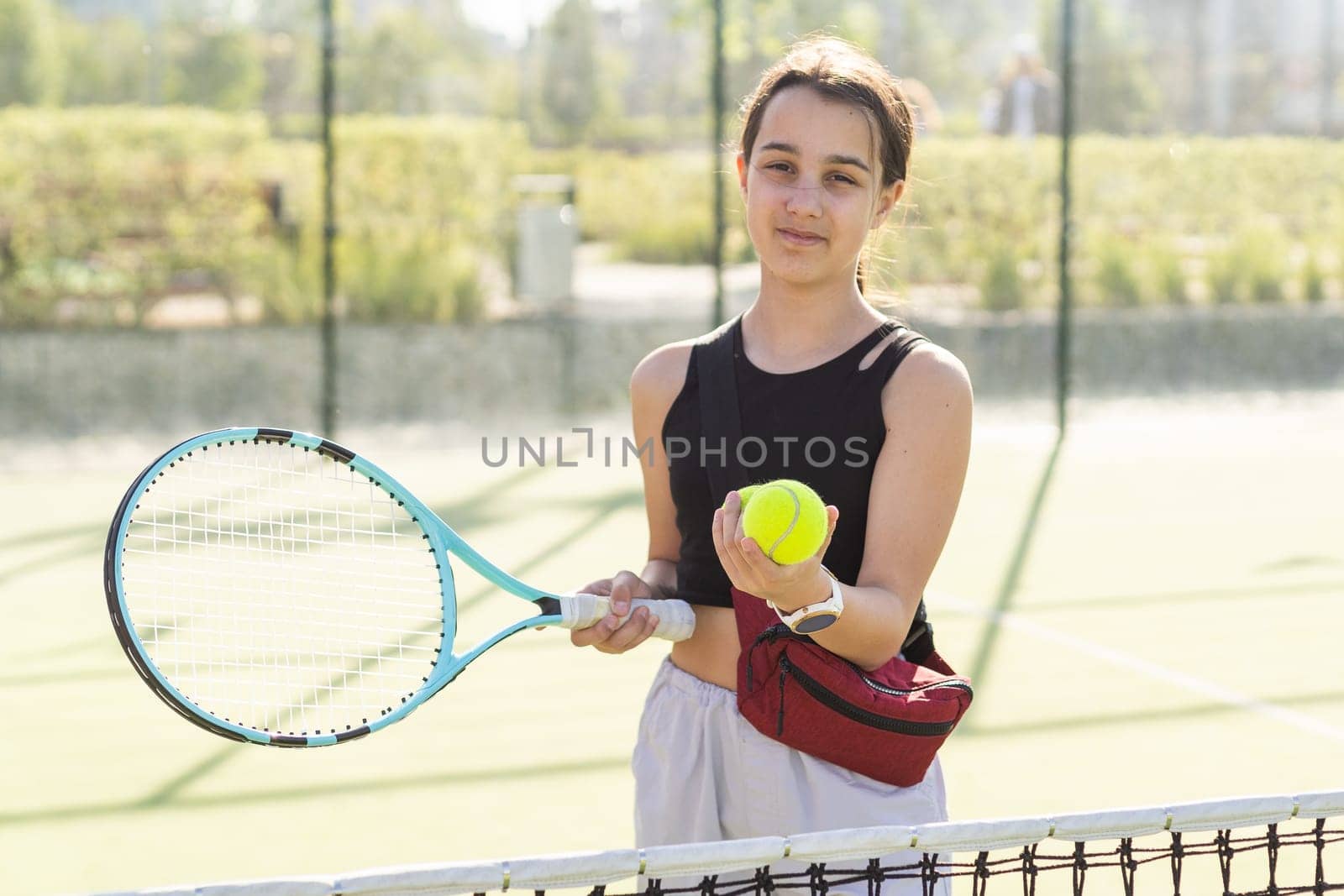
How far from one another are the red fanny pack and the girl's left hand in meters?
0.17

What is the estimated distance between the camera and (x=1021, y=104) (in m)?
10.2

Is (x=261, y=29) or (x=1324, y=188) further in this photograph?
(x=1324, y=188)

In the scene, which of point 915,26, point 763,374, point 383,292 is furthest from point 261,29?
point 763,374

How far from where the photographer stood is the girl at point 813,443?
1.80m

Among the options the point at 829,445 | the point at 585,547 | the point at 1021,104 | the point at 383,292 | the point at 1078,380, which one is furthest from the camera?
the point at 1021,104

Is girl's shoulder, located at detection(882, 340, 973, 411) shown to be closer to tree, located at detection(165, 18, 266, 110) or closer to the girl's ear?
the girl's ear

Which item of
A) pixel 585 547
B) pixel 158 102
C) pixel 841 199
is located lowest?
pixel 585 547

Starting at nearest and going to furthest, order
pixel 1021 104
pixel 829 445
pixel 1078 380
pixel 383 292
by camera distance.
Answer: pixel 829 445 < pixel 383 292 < pixel 1078 380 < pixel 1021 104

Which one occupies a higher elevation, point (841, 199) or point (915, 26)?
point (915, 26)

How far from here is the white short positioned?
1832 mm

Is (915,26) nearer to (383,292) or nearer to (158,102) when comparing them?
(383,292)

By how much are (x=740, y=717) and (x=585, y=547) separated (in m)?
3.68

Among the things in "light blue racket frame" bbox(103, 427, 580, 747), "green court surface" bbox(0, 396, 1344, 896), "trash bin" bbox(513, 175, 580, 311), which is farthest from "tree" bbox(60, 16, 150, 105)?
"light blue racket frame" bbox(103, 427, 580, 747)

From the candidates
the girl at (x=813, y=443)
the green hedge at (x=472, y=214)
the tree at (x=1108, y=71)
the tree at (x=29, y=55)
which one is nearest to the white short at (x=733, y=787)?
the girl at (x=813, y=443)
